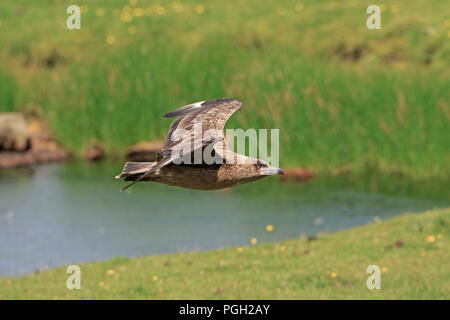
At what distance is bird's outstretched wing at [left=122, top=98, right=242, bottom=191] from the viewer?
484 cm

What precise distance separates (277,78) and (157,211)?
5254mm

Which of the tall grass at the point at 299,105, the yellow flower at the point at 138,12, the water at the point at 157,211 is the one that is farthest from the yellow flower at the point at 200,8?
the water at the point at 157,211

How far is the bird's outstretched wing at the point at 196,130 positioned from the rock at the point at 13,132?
794 inches

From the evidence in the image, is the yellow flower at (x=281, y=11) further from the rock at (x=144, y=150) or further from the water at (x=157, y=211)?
the rock at (x=144, y=150)

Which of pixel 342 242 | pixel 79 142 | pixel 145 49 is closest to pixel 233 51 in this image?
pixel 145 49

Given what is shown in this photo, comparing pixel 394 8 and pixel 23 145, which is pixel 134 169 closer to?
pixel 23 145

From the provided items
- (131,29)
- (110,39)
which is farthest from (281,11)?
(110,39)

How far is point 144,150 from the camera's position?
21.6 meters

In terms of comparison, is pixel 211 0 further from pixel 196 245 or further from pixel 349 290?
pixel 349 290

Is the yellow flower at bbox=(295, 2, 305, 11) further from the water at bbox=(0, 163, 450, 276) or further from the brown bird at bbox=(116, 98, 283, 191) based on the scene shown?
the brown bird at bbox=(116, 98, 283, 191)

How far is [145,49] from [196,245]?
890cm

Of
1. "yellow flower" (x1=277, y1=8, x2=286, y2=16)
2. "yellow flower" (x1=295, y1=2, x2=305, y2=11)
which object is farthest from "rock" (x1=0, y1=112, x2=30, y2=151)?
"yellow flower" (x1=295, y1=2, x2=305, y2=11)

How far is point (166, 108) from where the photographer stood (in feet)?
75.5

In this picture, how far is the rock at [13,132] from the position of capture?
25672 millimetres
